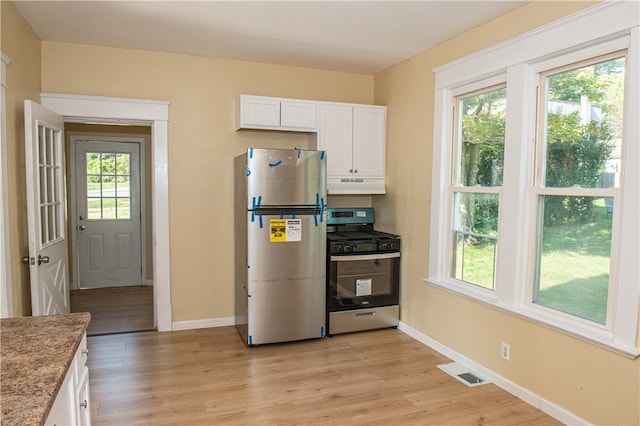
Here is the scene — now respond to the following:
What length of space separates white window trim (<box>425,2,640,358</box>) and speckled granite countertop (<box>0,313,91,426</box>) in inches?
100

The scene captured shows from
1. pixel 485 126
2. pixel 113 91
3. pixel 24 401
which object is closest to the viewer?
pixel 24 401

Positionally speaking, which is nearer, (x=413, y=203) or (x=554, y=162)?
(x=554, y=162)

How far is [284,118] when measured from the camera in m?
4.11

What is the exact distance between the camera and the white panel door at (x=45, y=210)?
2904 mm

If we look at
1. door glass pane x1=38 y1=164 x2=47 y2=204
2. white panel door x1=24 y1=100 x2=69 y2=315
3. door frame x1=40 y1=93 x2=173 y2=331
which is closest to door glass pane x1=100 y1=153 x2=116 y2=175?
door frame x1=40 y1=93 x2=173 y2=331

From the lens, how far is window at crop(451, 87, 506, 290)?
3.23m

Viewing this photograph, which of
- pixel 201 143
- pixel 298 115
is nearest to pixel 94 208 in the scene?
pixel 201 143

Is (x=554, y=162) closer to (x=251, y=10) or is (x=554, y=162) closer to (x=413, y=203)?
(x=413, y=203)

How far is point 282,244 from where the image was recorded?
3.78m

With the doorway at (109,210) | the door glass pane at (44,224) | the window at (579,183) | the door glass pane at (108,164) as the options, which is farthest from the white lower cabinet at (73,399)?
the door glass pane at (108,164)

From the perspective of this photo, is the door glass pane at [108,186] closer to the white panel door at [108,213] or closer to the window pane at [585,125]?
the white panel door at [108,213]

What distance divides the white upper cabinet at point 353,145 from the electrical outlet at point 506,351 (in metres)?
1.93

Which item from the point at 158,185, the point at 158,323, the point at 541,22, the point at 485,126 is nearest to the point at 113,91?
the point at 158,185

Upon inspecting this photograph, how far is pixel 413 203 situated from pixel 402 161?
44 centimetres
